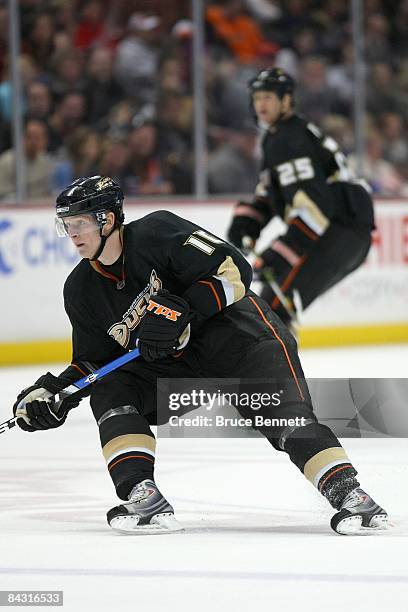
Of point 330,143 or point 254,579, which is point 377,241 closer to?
point 330,143

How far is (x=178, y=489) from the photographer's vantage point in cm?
369

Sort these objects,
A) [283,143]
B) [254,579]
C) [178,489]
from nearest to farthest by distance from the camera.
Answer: [254,579] < [178,489] < [283,143]

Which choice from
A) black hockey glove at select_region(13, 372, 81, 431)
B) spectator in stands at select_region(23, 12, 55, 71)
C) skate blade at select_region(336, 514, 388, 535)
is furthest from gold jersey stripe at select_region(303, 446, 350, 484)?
spectator in stands at select_region(23, 12, 55, 71)

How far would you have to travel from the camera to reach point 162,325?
9.93 ft

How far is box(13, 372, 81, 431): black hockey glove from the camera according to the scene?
316 centimetres

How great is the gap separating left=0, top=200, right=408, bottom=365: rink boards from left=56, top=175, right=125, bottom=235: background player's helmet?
151 inches

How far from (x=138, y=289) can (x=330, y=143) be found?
2.30m

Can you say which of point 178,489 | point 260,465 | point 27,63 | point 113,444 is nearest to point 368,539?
point 113,444

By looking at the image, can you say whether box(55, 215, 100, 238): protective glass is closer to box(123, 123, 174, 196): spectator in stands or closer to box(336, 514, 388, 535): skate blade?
box(336, 514, 388, 535): skate blade

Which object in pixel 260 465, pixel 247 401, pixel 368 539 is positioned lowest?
pixel 260 465

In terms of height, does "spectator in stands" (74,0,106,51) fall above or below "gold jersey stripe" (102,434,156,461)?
above

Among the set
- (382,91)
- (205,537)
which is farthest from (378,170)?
(205,537)

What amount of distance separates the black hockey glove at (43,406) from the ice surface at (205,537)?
23 cm

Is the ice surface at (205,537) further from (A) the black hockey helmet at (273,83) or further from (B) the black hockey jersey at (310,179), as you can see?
(A) the black hockey helmet at (273,83)
